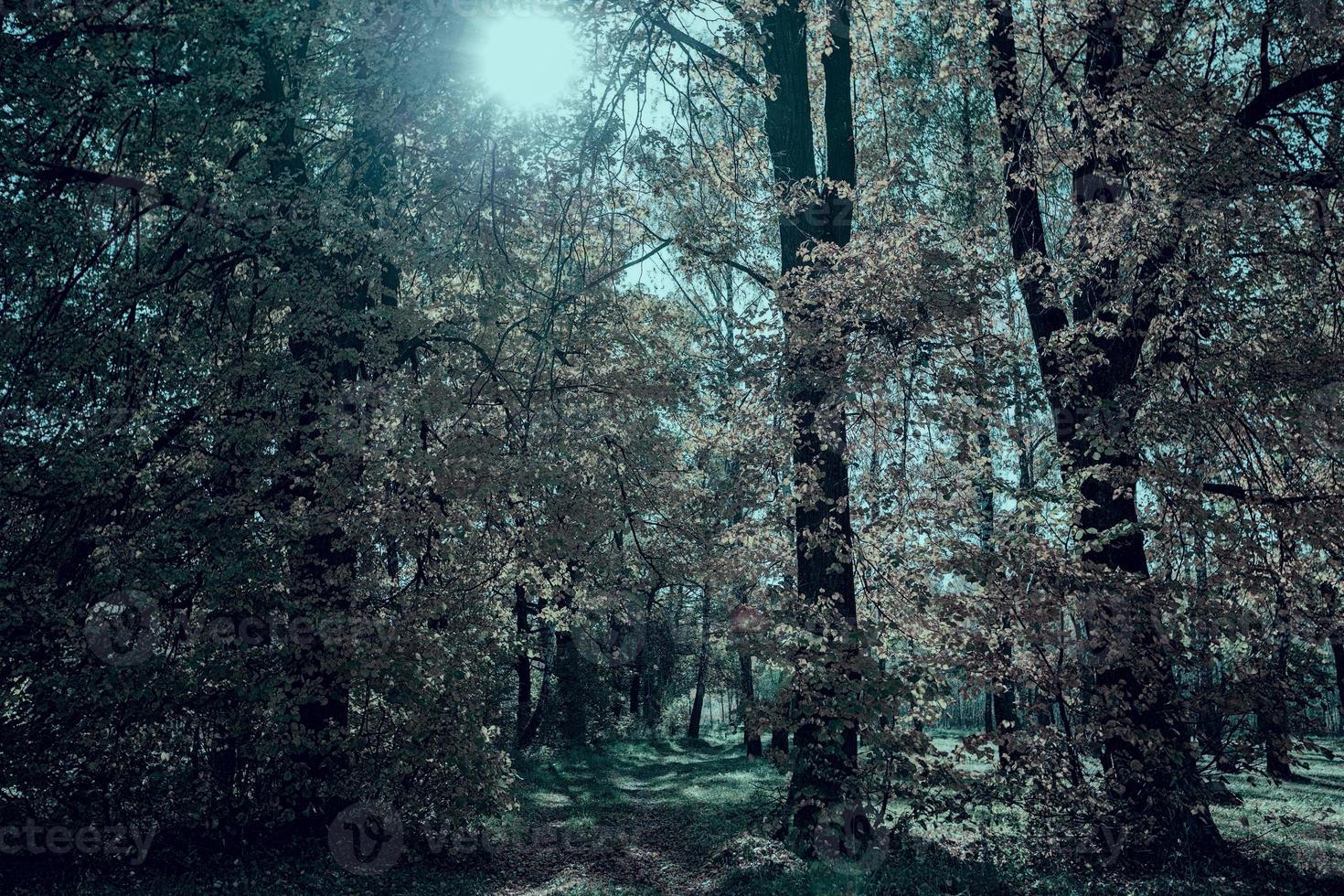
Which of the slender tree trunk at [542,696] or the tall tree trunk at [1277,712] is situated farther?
the slender tree trunk at [542,696]

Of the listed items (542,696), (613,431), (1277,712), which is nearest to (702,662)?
(542,696)

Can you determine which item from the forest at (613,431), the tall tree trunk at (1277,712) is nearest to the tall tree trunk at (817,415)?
the forest at (613,431)

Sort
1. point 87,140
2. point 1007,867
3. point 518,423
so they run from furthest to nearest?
point 518,423, point 87,140, point 1007,867

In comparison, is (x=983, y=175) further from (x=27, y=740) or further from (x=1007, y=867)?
(x=27, y=740)

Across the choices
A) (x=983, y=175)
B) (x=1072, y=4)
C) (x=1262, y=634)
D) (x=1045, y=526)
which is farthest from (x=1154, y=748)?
(x=1072, y=4)

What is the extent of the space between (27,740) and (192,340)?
4516 millimetres

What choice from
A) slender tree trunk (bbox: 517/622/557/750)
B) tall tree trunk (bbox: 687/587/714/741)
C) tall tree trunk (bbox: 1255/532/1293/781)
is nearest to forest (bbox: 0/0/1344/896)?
tall tree trunk (bbox: 1255/532/1293/781)

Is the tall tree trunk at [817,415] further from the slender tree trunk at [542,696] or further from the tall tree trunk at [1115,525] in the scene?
the slender tree trunk at [542,696]

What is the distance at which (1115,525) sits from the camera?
30.9 feet

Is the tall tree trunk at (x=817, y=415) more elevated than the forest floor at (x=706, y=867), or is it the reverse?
the tall tree trunk at (x=817, y=415)

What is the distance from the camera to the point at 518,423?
11.1m

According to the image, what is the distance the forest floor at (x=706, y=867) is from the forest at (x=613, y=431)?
102mm

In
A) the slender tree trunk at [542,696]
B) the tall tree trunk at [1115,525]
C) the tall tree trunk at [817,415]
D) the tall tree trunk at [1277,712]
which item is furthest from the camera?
the slender tree trunk at [542,696]

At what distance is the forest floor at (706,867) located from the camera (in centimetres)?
835
